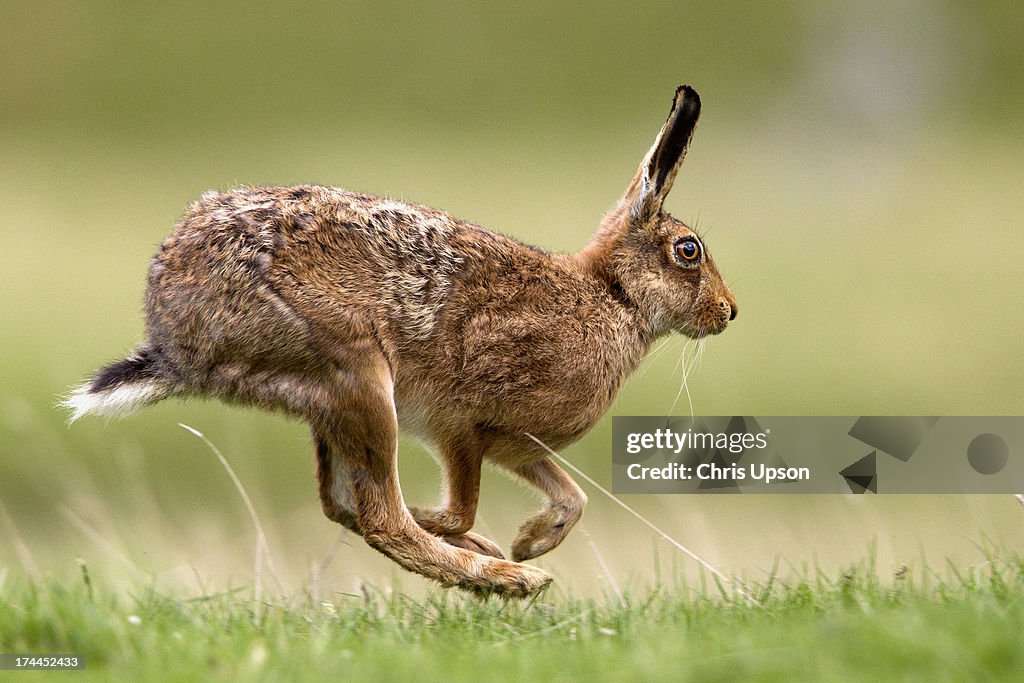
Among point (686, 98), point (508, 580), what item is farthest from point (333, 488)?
point (686, 98)

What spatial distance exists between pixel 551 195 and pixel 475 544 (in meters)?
17.2

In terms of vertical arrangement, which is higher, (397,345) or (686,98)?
(686,98)

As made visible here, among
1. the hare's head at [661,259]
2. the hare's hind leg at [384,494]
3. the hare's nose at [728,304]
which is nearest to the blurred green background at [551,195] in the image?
the hare's hind leg at [384,494]

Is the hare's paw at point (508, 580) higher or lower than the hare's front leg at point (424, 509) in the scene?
lower

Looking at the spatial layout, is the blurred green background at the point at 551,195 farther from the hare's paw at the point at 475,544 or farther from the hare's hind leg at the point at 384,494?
the hare's hind leg at the point at 384,494

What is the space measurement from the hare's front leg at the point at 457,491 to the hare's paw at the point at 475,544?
30 millimetres

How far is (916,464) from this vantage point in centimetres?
939

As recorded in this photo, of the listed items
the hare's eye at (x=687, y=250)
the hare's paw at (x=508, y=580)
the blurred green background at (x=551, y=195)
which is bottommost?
the hare's paw at (x=508, y=580)

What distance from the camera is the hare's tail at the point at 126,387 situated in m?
6.18

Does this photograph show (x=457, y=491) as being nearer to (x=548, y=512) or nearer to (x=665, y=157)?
(x=548, y=512)

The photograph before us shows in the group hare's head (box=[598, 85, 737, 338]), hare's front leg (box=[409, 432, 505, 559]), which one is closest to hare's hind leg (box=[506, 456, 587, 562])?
hare's front leg (box=[409, 432, 505, 559])

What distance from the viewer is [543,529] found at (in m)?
6.92

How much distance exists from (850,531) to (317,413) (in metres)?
8.28

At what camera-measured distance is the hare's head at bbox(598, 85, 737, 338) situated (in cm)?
721
